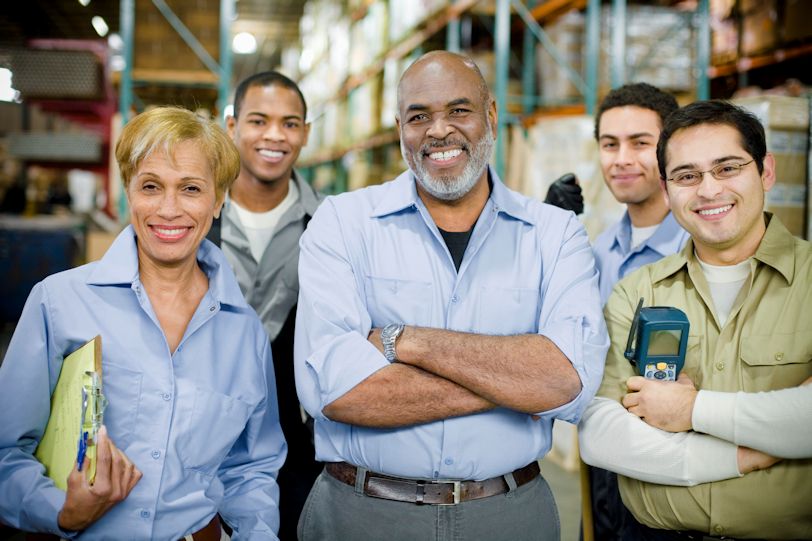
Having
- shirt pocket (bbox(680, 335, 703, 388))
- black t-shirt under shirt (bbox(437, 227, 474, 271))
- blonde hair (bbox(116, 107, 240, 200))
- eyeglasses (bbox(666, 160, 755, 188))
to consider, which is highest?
blonde hair (bbox(116, 107, 240, 200))

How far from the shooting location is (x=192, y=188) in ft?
6.79

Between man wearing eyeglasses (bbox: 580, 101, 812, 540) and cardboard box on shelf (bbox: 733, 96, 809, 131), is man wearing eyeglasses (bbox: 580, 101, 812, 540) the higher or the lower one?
the lower one

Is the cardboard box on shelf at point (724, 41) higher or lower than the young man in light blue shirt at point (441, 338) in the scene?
higher

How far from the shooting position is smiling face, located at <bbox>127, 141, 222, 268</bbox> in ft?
6.57

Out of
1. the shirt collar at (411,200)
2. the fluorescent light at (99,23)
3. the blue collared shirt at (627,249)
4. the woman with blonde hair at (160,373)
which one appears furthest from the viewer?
the fluorescent light at (99,23)

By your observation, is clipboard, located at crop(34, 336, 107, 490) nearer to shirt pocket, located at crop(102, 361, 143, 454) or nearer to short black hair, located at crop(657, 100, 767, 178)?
shirt pocket, located at crop(102, 361, 143, 454)

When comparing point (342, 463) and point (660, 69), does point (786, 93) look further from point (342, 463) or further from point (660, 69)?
point (342, 463)

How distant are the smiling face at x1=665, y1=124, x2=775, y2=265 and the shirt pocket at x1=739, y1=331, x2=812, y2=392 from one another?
288mm

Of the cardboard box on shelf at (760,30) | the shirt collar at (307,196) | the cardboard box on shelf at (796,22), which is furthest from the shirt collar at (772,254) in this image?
the cardboard box on shelf at (760,30)

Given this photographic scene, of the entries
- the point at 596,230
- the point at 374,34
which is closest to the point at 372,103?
the point at 374,34

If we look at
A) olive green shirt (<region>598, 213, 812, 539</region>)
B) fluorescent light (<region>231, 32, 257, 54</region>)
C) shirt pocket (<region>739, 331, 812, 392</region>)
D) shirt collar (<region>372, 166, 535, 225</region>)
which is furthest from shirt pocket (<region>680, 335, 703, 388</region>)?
fluorescent light (<region>231, 32, 257, 54</region>)

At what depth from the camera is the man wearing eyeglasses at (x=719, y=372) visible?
186 cm

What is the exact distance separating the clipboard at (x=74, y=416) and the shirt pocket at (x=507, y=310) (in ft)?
3.36

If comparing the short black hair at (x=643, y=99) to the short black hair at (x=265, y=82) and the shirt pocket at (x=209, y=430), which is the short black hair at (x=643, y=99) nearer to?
the short black hair at (x=265, y=82)
